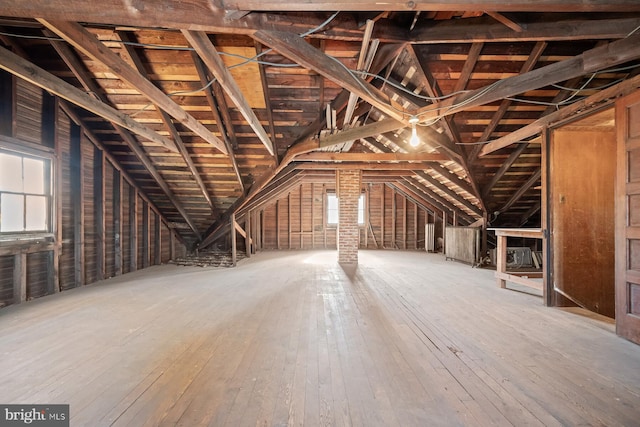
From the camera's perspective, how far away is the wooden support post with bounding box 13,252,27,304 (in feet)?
11.9

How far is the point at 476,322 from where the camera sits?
300 centimetres

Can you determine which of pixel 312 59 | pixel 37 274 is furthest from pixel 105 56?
pixel 37 274

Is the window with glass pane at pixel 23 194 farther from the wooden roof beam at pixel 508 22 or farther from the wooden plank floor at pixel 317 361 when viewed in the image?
the wooden roof beam at pixel 508 22

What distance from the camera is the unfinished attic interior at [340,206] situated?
5.81 feet

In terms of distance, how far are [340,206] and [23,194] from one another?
5.45 meters

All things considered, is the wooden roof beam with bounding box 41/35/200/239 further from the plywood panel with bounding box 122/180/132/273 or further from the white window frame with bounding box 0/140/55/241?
the white window frame with bounding box 0/140/55/241

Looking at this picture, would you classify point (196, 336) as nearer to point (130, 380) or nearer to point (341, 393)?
point (130, 380)

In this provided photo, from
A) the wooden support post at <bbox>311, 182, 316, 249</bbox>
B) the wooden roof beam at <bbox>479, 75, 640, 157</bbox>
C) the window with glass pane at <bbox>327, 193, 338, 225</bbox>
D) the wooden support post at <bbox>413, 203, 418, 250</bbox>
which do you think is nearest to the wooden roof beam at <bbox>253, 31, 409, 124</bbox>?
the wooden roof beam at <bbox>479, 75, 640, 157</bbox>

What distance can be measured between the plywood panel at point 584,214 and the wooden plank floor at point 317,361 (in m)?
0.65

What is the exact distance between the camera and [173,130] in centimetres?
439

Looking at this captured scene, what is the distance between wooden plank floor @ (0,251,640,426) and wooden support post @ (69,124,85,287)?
812mm

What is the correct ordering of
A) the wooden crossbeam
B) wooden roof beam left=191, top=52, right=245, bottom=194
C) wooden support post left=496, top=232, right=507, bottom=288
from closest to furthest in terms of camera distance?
wooden roof beam left=191, top=52, right=245, bottom=194 < wooden support post left=496, top=232, right=507, bottom=288 < the wooden crossbeam

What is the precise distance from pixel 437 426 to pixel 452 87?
3.94 meters

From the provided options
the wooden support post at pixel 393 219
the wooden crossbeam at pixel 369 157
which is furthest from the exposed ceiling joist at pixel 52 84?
the wooden support post at pixel 393 219
